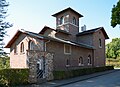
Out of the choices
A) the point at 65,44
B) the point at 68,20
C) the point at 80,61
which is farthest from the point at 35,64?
the point at 68,20

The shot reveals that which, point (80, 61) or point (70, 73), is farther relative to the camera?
point (80, 61)

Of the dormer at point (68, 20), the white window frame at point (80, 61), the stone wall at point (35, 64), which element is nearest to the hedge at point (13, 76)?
the stone wall at point (35, 64)

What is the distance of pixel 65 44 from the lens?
2873 cm

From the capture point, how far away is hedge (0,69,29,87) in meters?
17.8

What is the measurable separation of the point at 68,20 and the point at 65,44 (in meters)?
7.39

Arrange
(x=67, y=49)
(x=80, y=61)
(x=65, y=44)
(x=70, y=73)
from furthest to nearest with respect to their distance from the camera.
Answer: (x=80, y=61)
(x=67, y=49)
(x=65, y=44)
(x=70, y=73)

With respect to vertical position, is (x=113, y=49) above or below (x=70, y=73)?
above

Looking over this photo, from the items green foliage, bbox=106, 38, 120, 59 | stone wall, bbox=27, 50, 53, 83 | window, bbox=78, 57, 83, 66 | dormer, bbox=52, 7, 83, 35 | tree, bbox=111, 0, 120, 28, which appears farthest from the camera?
green foliage, bbox=106, 38, 120, 59

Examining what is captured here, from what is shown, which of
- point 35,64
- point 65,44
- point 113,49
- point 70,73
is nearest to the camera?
point 35,64

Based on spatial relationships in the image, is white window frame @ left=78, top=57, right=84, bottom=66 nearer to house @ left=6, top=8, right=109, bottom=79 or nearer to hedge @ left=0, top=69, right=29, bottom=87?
house @ left=6, top=8, right=109, bottom=79

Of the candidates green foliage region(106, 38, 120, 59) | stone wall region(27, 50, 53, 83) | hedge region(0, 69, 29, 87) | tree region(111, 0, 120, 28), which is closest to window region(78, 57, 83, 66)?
stone wall region(27, 50, 53, 83)

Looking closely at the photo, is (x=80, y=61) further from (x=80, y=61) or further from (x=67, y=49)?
(x=67, y=49)

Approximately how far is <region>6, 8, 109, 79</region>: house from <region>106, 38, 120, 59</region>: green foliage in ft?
139

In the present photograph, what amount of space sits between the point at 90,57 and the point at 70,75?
10937 millimetres
